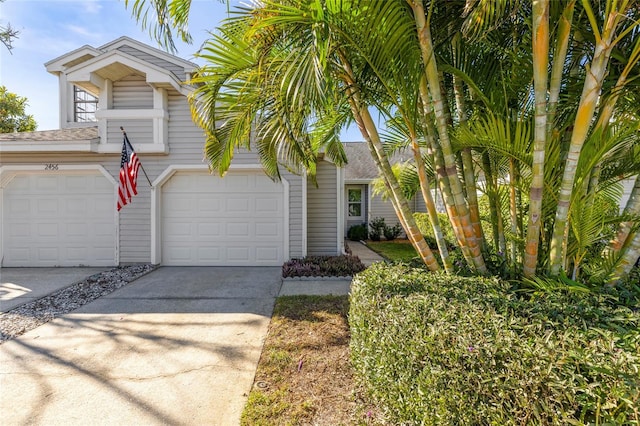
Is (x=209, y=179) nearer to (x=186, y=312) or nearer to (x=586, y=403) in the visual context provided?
(x=186, y=312)

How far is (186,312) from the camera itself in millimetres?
4340

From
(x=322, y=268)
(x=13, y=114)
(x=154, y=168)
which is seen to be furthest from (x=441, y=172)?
(x=13, y=114)

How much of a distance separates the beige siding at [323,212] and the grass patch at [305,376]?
12.1 ft

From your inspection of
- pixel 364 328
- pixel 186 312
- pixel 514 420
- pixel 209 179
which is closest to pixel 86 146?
pixel 209 179

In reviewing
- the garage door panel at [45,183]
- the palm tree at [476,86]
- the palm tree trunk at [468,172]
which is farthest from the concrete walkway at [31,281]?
the palm tree trunk at [468,172]

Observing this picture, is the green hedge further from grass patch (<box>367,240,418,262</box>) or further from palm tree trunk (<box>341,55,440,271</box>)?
grass patch (<box>367,240,418,262</box>)

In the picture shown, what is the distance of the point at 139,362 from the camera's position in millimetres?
3000

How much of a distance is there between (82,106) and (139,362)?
10.7 metres

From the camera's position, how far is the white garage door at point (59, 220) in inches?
283

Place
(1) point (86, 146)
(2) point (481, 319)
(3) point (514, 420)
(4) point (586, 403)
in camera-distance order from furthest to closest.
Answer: (1) point (86, 146) → (2) point (481, 319) → (3) point (514, 420) → (4) point (586, 403)

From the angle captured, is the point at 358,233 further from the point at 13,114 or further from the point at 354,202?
the point at 13,114

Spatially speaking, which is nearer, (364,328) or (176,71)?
(364,328)

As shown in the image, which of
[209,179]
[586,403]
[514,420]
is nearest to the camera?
[586,403]

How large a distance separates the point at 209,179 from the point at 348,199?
24.0 feet
